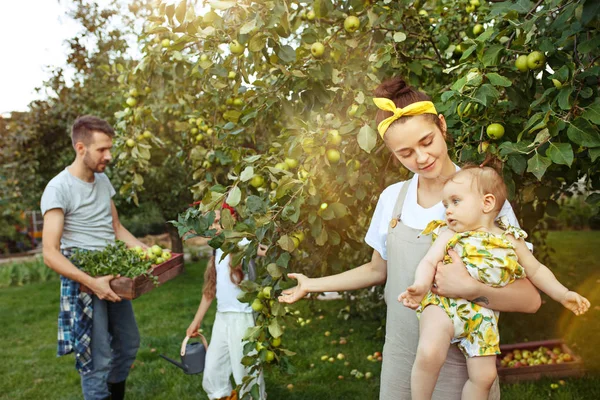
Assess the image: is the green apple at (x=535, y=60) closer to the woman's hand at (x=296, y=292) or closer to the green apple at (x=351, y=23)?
the green apple at (x=351, y=23)

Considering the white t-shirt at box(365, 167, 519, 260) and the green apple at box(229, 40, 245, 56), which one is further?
the green apple at box(229, 40, 245, 56)

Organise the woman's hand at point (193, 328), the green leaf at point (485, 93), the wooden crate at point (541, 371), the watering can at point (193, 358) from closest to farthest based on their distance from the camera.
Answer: the green leaf at point (485, 93)
the woman's hand at point (193, 328)
the watering can at point (193, 358)
the wooden crate at point (541, 371)

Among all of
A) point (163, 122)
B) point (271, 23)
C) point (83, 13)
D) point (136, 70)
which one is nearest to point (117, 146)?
point (136, 70)

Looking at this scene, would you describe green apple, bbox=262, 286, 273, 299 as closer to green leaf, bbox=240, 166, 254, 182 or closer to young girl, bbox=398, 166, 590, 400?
green leaf, bbox=240, 166, 254, 182

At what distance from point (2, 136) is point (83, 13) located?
7.45ft

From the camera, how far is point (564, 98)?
68.3 inches

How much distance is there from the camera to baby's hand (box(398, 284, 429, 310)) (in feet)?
5.50

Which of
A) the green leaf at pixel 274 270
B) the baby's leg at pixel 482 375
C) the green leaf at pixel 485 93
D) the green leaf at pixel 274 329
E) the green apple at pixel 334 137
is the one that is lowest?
the baby's leg at pixel 482 375

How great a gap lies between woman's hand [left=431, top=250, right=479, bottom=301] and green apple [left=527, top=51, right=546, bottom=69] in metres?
0.82

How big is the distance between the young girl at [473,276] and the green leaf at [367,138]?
1.12 feet

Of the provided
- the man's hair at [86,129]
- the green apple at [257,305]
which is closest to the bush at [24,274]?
the man's hair at [86,129]

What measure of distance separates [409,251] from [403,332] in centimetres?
32

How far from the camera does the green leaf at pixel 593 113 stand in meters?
1.68

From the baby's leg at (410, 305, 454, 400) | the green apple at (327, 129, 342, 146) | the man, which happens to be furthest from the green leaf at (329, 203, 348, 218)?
the man
